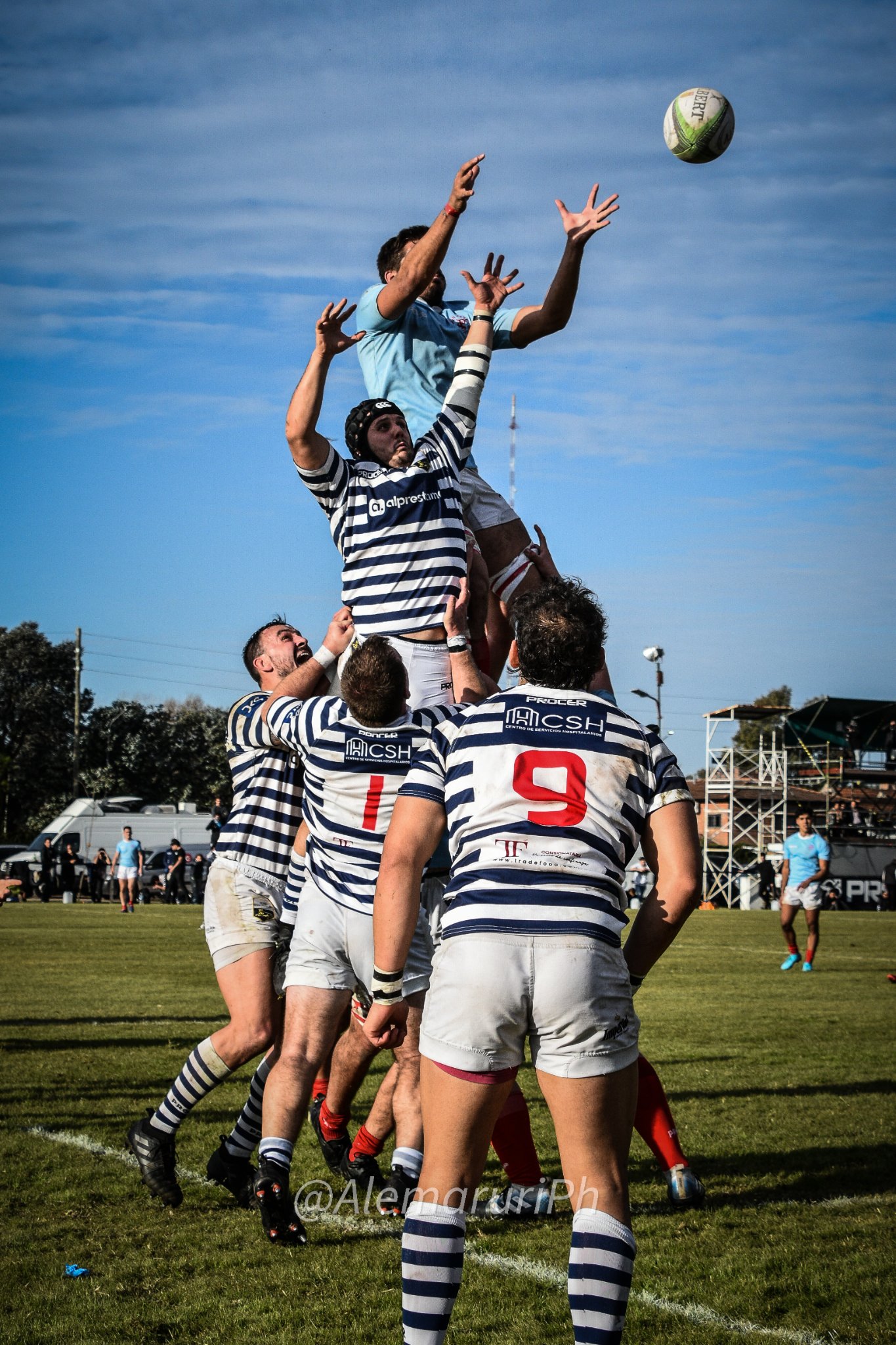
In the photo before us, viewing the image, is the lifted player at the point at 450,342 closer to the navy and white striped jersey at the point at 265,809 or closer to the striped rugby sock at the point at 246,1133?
the navy and white striped jersey at the point at 265,809

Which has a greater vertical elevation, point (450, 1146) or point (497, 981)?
point (497, 981)

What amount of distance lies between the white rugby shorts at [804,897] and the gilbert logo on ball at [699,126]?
15593 millimetres

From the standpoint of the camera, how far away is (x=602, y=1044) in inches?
129

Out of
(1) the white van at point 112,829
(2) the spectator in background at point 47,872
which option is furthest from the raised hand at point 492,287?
(1) the white van at point 112,829

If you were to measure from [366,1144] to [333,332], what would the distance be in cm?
402

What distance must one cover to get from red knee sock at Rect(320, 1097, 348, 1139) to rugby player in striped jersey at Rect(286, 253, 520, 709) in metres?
2.52

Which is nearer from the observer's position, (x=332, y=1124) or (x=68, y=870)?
(x=332, y=1124)

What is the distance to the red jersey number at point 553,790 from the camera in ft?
11.2

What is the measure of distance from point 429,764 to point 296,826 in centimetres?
269

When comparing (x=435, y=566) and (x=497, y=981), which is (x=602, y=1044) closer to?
(x=497, y=981)

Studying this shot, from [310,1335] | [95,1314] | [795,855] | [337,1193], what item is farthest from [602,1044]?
[795,855]

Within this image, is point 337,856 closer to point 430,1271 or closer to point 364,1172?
point 364,1172

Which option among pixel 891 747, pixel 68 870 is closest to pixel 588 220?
pixel 68 870

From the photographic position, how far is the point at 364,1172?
6.18 m
